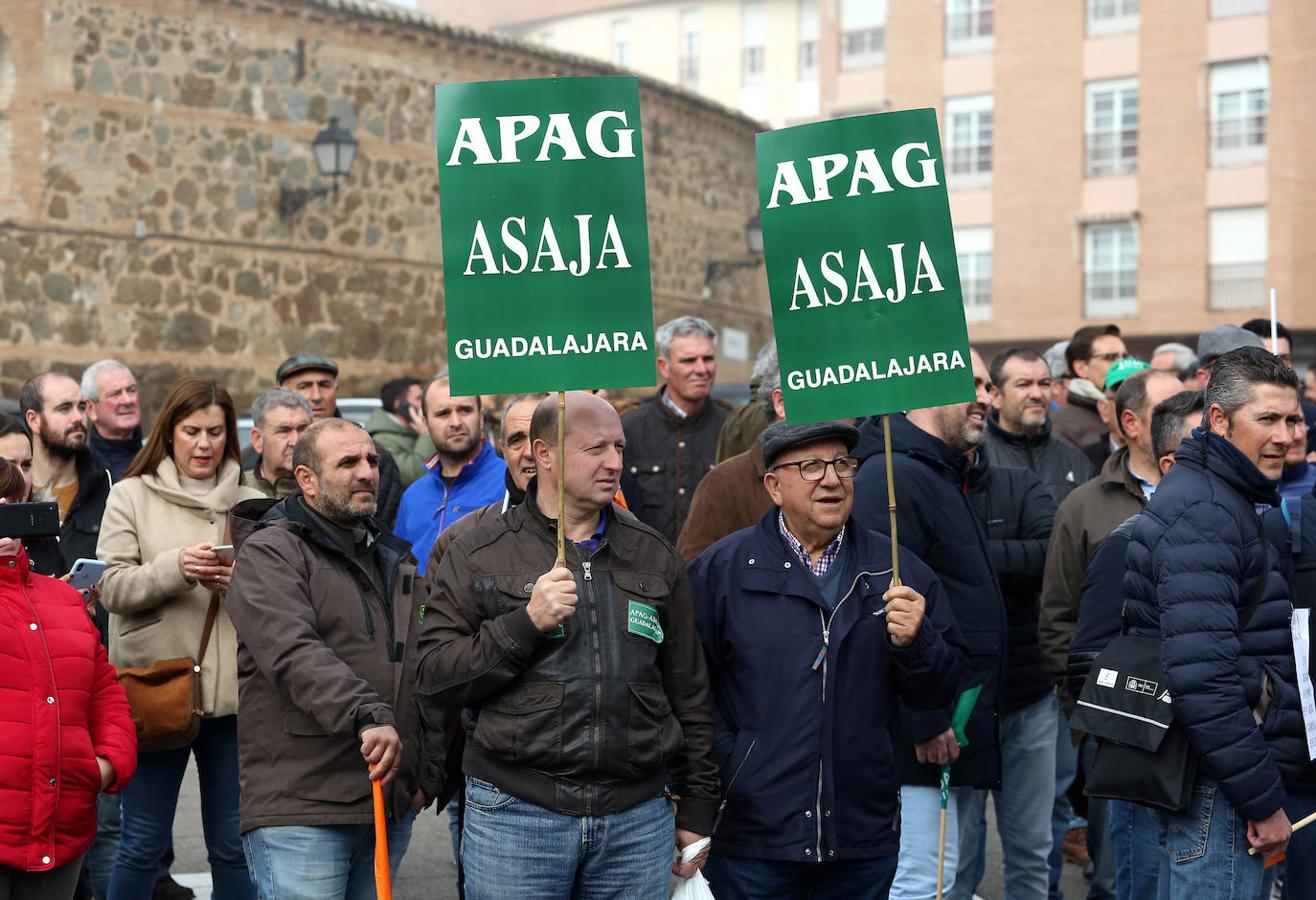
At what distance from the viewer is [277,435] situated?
6809 mm

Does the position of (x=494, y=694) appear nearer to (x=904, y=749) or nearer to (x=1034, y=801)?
(x=904, y=749)

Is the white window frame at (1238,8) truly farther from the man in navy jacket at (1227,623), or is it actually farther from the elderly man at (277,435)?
the man in navy jacket at (1227,623)

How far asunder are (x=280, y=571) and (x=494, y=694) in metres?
0.97

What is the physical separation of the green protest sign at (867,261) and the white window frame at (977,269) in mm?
33160

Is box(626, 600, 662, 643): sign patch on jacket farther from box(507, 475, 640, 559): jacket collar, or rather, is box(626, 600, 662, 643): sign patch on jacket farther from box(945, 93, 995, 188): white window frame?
box(945, 93, 995, 188): white window frame

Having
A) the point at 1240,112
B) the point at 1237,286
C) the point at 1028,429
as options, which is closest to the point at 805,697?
the point at 1028,429

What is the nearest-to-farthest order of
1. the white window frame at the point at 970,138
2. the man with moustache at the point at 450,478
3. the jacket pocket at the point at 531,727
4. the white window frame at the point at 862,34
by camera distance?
the jacket pocket at the point at 531,727
the man with moustache at the point at 450,478
the white window frame at the point at 970,138
the white window frame at the point at 862,34

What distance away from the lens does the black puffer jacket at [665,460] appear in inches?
330

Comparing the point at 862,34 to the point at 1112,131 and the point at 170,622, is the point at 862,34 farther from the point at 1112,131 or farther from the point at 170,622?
the point at 170,622

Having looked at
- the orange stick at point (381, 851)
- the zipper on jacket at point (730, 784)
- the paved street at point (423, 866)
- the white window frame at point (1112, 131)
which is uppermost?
the white window frame at point (1112, 131)

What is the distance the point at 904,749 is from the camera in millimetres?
5469

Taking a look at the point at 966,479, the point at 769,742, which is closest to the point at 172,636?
the point at 769,742

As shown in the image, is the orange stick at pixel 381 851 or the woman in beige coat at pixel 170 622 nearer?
the orange stick at pixel 381 851

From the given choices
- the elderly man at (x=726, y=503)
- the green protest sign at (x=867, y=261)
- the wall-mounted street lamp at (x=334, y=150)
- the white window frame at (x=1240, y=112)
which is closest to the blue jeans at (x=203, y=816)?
the elderly man at (x=726, y=503)
